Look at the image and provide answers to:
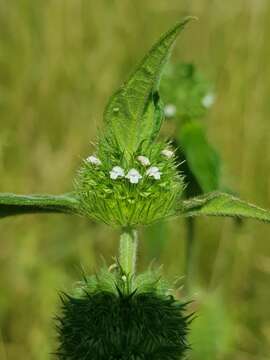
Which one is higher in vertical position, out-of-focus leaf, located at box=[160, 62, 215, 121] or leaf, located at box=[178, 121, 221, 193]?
out-of-focus leaf, located at box=[160, 62, 215, 121]

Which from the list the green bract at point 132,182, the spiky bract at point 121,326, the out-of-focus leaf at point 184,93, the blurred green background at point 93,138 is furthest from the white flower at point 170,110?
the spiky bract at point 121,326

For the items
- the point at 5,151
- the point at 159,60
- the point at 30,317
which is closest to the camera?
the point at 159,60

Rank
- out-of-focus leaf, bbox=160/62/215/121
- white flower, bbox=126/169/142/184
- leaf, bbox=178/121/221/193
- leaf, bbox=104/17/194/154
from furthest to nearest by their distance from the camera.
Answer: out-of-focus leaf, bbox=160/62/215/121 < leaf, bbox=178/121/221/193 < white flower, bbox=126/169/142/184 < leaf, bbox=104/17/194/154

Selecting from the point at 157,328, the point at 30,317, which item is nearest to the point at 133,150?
the point at 157,328

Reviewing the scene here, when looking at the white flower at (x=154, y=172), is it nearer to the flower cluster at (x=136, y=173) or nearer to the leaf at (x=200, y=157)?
the flower cluster at (x=136, y=173)

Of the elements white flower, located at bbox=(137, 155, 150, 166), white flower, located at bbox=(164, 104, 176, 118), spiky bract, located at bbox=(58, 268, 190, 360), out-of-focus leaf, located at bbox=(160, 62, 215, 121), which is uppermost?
out-of-focus leaf, located at bbox=(160, 62, 215, 121)

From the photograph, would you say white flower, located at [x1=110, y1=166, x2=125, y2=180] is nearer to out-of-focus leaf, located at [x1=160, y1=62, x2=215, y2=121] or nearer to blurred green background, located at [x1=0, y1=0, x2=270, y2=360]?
out-of-focus leaf, located at [x1=160, y1=62, x2=215, y2=121]

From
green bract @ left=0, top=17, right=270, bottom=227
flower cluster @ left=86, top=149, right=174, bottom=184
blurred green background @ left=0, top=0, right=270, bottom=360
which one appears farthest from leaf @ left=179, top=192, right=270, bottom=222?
blurred green background @ left=0, top=0, right=270, bottom=360

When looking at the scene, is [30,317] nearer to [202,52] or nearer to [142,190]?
[202,52]
